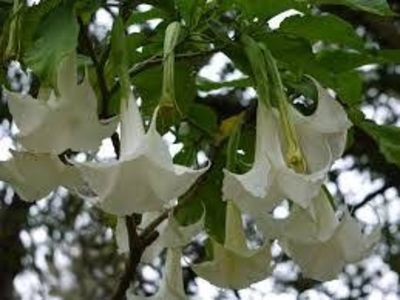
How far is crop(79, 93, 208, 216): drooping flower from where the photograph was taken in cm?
90

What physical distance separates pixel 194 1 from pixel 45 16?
0.17 m

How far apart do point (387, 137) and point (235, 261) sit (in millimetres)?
273

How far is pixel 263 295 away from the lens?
11.0ft

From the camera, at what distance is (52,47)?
959 mm

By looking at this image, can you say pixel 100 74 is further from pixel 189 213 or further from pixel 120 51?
pixel 189 213

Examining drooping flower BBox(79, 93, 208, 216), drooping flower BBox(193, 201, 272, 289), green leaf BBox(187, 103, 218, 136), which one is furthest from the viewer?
green leaf BBox(187, 103, 218, 136)

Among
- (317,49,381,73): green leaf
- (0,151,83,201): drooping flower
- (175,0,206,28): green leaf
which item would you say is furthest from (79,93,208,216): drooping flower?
(317,49,381,73): green leaf

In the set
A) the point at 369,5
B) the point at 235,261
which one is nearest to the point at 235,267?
the point at 235,261

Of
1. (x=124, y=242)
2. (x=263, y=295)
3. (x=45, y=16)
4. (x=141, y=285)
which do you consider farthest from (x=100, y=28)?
(x=45, y=16)

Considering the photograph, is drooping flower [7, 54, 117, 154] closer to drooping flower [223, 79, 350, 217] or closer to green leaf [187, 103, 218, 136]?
drooping flower [223, 79, 350, 217]

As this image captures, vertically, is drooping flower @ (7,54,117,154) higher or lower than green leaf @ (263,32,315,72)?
higher

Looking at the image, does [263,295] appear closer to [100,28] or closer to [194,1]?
[100,28]

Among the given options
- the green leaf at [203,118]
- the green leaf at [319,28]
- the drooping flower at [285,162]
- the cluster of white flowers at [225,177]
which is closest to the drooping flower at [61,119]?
the cluster of white flowers at [225,177]

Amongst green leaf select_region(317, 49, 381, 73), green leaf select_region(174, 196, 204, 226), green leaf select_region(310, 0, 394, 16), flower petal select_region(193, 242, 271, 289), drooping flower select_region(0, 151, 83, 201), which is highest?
green leaf select_region(310, 0, 394, 16)
